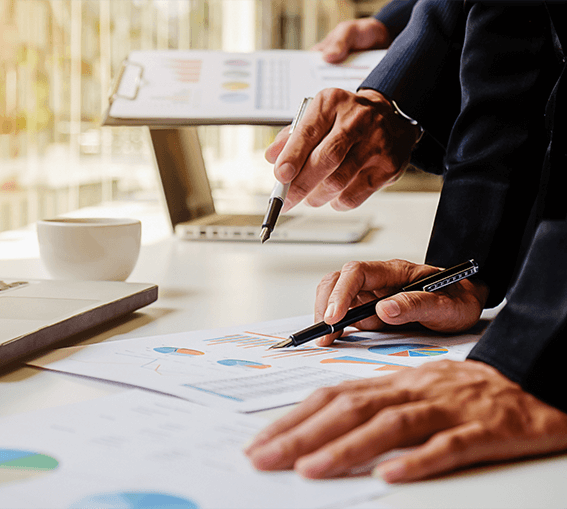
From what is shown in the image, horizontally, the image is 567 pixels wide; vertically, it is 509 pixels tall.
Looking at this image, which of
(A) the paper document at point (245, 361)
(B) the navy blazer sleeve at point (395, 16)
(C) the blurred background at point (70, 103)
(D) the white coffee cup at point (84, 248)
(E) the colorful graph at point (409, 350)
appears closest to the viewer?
(A) the paper document at point (245, 361)

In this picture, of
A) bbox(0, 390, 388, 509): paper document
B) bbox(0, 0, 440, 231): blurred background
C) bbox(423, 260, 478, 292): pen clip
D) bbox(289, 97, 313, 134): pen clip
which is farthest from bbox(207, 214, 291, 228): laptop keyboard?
bbox(0, 390, 388, 509): paper document

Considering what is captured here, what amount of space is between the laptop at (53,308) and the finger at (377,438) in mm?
278

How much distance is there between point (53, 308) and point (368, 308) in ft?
0.98

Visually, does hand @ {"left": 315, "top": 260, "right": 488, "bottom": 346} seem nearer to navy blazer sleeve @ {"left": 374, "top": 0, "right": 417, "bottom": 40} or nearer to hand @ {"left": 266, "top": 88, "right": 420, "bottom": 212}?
hand @ {"left": 266, "top": 88, "right": 420, "bottom": 212}

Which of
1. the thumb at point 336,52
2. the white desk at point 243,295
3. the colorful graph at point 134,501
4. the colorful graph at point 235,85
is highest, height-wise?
the thumb at point 336,52

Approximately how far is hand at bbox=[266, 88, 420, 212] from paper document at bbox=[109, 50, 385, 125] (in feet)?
1.21

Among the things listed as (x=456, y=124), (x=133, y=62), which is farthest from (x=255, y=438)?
(x=133, y=62)

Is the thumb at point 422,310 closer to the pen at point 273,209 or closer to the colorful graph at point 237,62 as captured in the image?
the pen at point 273,209

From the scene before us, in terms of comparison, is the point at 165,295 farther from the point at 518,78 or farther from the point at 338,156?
the point at 518,78

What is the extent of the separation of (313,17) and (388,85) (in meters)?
7.01

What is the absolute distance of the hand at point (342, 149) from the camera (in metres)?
0.76

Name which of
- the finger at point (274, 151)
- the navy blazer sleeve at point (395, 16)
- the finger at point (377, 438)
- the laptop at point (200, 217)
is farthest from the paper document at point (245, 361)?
the navy blazer sleeve at point (395, 16)

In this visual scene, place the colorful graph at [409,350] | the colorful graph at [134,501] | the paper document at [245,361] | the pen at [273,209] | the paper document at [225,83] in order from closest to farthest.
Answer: the colorful graph at [134,501]
the paper document at [245,361]
the colorful graph at [409,350]
the pen at [273,209]
the paper document at [225,83]

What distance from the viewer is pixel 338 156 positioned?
0.77m
